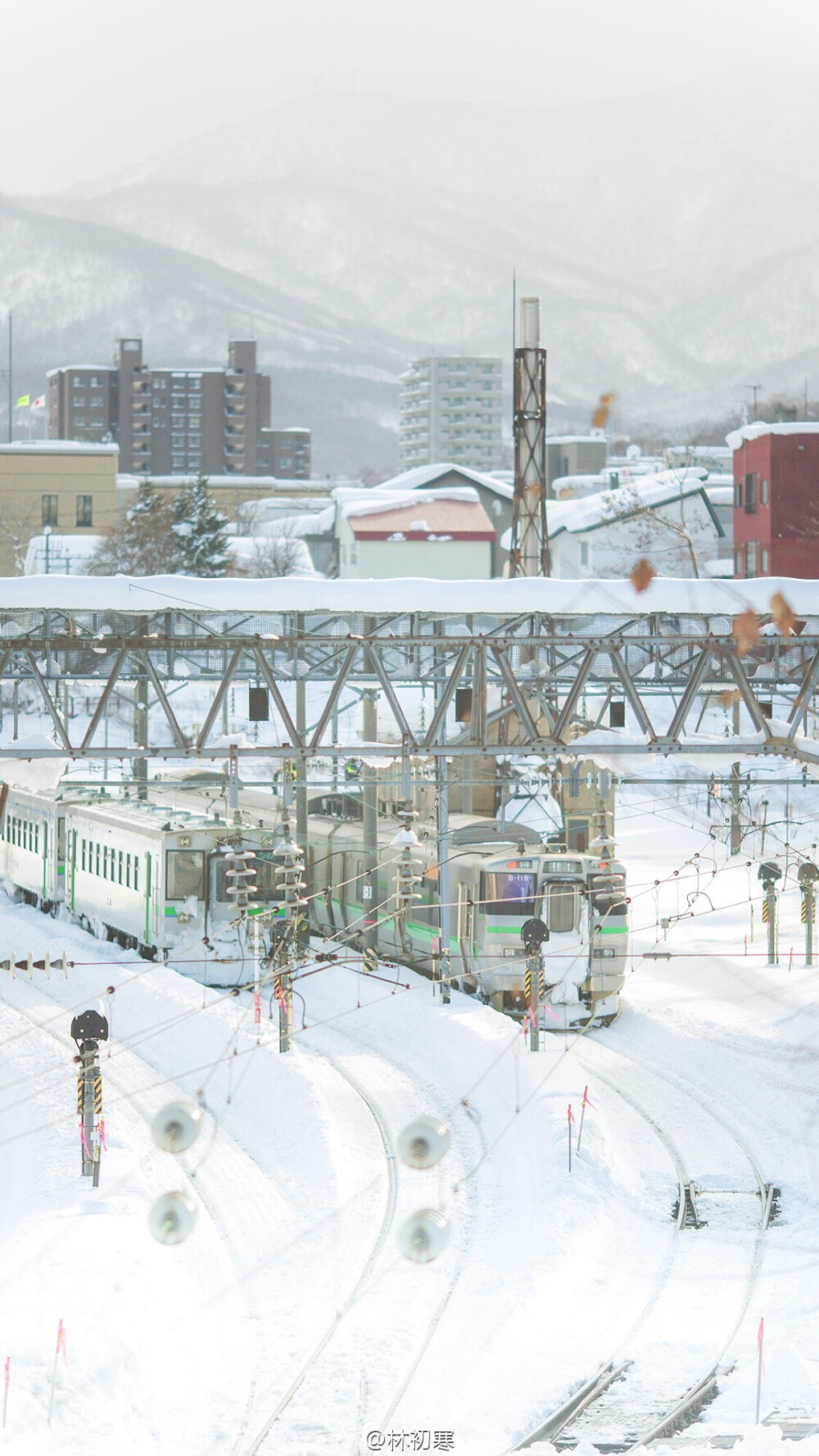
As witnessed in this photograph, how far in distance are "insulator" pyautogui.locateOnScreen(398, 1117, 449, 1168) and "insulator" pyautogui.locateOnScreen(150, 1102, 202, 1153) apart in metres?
2.62

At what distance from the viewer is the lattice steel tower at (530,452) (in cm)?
4941

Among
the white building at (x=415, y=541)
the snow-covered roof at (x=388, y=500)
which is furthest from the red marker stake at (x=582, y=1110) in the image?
the snow-covered roof at (x=388, y=500)

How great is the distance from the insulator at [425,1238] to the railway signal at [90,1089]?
12.6ft

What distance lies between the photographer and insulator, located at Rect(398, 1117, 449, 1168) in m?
21.0

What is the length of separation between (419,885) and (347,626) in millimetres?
4815

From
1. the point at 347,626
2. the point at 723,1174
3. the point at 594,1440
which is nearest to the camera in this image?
the point at 594,1440

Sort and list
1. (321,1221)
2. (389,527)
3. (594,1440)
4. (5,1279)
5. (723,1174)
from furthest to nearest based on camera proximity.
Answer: (389,527) → (723,1174) → (321,1221) → (5,1279) → (594,1440)

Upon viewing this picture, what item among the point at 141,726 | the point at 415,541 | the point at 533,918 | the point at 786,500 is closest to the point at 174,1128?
the point at 533,918

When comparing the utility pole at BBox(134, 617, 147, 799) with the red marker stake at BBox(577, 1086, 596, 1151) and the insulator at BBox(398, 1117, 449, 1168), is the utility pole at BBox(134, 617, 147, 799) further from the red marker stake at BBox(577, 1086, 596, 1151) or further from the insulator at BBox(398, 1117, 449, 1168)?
the red marker stake at BBox(577, 1086, 596, 1151)

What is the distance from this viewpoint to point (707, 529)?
239 feet

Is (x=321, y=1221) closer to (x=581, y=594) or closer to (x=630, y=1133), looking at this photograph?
(x=630, y=1133)

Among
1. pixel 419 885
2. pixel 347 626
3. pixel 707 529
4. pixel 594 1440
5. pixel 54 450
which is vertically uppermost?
pixel 54 450

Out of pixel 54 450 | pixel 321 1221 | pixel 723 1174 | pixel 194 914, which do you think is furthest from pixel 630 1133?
pixel 54 450

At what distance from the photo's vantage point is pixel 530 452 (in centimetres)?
5012
